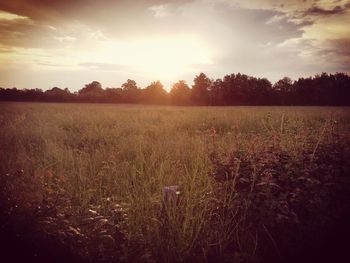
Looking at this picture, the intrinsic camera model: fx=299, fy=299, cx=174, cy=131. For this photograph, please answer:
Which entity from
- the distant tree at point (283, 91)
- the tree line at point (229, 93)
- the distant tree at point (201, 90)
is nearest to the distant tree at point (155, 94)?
the tree line at point (229, 93)

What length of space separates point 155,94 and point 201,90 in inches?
369

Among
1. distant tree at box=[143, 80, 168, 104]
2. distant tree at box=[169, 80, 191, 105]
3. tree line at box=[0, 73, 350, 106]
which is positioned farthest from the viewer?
distant tree at box=[169, 80, 191, 105]

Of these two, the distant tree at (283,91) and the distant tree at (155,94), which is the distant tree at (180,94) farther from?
the distant tree at (283,91)

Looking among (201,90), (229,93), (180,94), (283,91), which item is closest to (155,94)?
(180,94)

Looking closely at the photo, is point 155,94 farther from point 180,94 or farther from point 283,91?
point 283,91

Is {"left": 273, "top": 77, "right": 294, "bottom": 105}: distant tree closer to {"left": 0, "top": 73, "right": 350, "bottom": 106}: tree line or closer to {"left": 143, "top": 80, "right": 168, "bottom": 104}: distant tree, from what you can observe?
{"left": 0, "top": 73, "right": 350, "bottom": 106}: tree line

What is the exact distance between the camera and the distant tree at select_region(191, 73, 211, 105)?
55250mm

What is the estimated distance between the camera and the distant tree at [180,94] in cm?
5522

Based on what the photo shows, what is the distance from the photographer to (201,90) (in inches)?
2322

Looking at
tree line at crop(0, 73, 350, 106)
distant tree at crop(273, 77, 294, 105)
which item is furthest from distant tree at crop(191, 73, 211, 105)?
distant tree at crop(273, 77, 294, 105)

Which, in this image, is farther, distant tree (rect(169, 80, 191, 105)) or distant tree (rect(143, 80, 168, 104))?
distant tree (rect(169, 80, 191, 105))

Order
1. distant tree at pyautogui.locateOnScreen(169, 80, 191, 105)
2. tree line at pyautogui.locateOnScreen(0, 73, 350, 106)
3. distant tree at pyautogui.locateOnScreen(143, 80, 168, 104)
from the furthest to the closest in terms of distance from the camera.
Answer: distant tree at pyautogui.locateOnScreen(169, 80, 191, 105) → distant tree at pyautogui.locateOnScreen(143, 80, 168, 104) → tree line at pyautogui.locateOnScreen(0, 73, 350, 106)

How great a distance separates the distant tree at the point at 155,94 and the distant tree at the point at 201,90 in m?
5.48

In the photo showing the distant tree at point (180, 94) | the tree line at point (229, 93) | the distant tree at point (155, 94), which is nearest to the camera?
the tree line at point (229, 93)
